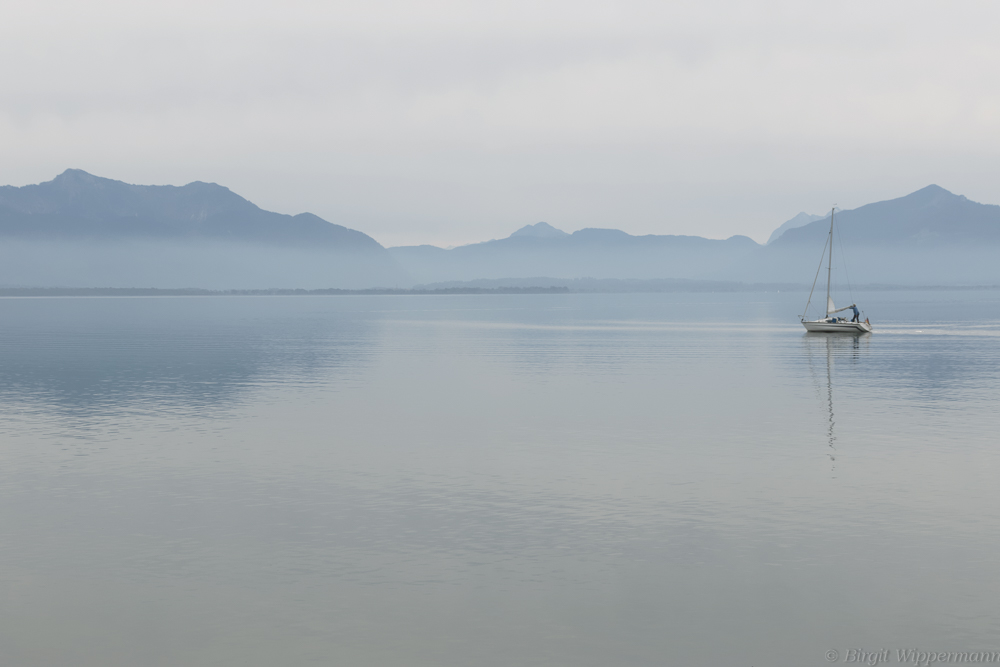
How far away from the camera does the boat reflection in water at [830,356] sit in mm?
48981

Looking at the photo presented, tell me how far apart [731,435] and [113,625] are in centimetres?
3160

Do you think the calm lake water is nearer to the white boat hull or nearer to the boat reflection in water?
the boat reflection in water

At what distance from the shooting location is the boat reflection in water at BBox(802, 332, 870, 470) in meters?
49.0

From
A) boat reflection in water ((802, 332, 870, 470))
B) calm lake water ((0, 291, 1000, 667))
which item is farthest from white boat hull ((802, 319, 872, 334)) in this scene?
calm lake water ((0, 291, 1000, 667))

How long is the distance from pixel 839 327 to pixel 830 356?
4055 cm

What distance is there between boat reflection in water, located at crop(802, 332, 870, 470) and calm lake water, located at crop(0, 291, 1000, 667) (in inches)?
29.3

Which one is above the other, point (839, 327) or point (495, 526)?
point (839, 327)

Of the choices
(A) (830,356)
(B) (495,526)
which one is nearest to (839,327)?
(A) (830,356)

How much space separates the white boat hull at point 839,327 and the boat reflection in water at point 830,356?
0.91 metres

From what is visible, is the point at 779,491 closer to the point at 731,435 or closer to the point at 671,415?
the point at 731,435

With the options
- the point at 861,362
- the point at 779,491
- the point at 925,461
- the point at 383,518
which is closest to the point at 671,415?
the point at 925,461

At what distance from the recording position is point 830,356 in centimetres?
9750

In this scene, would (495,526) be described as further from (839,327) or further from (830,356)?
(839,327)

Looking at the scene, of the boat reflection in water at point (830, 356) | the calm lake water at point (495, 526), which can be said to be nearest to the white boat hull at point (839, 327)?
the boat reflection in water at point (830, 356)
